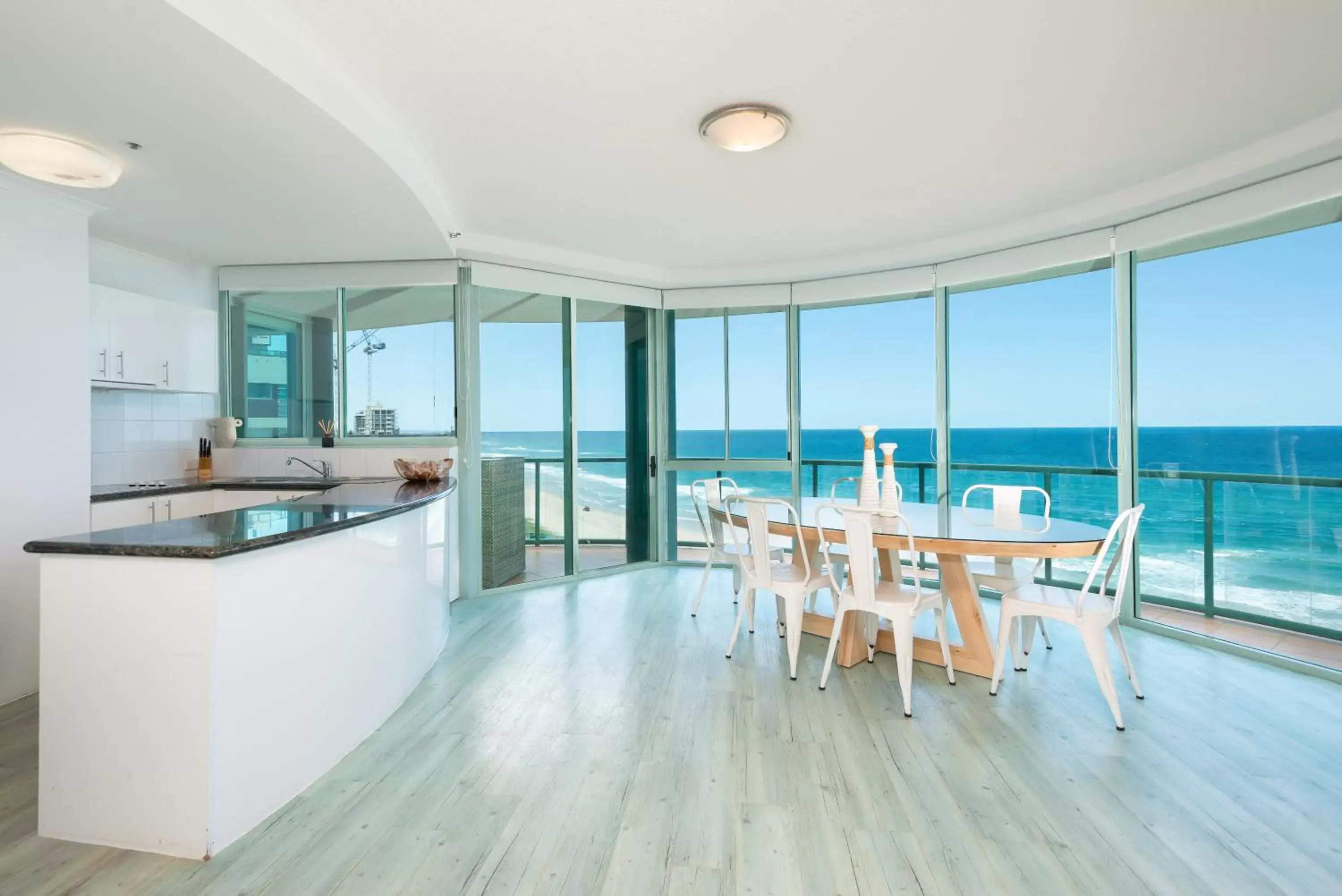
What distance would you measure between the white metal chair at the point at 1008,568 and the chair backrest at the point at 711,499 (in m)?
1.48

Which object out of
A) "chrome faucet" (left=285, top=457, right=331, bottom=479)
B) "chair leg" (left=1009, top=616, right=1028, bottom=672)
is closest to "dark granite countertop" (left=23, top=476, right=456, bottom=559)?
"chrome faucet" (left=285, top=457, right=331, bottom=479)

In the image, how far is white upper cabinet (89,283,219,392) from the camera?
362 centimetres

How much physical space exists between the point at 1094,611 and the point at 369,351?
460 centimetres

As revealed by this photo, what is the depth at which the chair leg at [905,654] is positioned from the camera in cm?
271

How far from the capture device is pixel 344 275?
14.8ft

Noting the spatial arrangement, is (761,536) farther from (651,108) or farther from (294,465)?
(294,465)

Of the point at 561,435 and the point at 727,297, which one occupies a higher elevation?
the point at 727,297

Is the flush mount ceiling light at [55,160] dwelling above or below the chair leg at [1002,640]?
above

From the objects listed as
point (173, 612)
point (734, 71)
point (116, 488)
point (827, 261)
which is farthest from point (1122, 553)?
point (116, 488)

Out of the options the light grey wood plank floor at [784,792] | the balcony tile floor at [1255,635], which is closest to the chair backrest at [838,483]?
the light grey wood plank floor at [784,792]

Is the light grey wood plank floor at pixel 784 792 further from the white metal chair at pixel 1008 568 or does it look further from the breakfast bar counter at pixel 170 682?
the white metal chair at pixel 1008 568

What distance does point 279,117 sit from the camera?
2348 millimetres

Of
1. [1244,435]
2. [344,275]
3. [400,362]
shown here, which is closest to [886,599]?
[1244,435]

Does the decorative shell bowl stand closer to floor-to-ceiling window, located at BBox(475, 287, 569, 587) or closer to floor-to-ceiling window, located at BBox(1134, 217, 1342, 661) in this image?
floor-to-ceiling window, located at BBox(475, 287, 569, 587)
